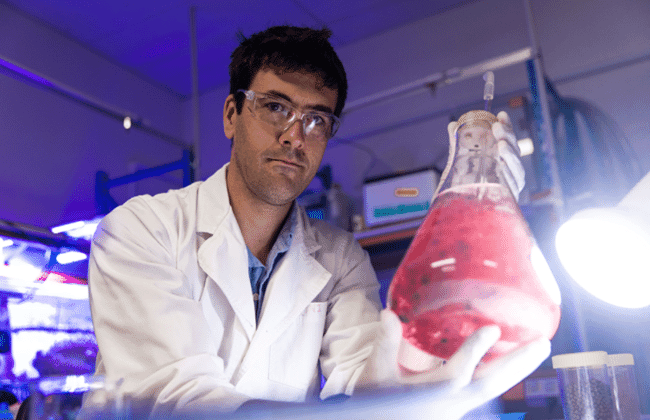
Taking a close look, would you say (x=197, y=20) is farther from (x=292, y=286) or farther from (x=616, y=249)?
(x=616, y=249)

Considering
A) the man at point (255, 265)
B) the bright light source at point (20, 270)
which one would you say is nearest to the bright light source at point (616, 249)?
the man at point (255, 265)

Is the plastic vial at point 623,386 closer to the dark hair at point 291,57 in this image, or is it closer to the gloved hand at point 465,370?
the gloved hand at point 465,370

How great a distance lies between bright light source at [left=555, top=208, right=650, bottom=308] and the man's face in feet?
1.89

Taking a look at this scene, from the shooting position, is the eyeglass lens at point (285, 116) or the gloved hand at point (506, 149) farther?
the eyeglass lens at point (285, 116)

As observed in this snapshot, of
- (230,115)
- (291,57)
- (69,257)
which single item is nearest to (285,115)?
(291,57)

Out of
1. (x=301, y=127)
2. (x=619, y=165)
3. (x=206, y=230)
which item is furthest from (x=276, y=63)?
(x=619, y=165)

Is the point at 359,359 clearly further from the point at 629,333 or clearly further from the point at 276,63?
the point at 629,333

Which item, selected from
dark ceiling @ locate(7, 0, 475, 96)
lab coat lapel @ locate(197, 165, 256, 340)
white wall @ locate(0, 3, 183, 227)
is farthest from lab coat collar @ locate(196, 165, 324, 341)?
dark ceiling @ locate(7, 0, 475, 96)

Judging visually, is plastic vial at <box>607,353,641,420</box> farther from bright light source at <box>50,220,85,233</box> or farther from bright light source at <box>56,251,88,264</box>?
bright light source at <box>50,220,85,233</box>

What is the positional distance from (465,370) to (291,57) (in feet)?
2.72

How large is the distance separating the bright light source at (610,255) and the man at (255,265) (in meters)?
0.43

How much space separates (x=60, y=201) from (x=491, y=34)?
226 centimetres

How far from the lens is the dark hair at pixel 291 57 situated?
1151 mm

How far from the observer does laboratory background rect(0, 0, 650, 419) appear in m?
1.56
